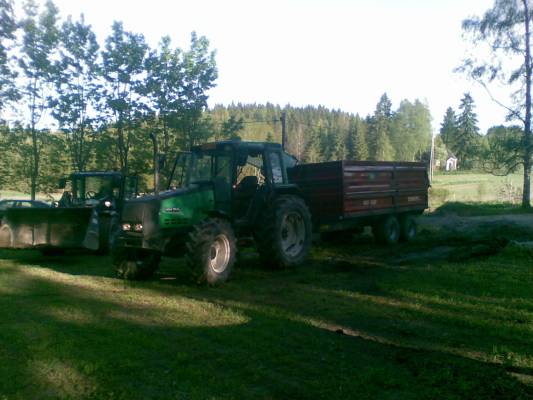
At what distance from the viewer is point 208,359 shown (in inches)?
187

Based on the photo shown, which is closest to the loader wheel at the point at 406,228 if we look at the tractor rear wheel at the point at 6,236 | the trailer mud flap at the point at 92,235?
the trailer mud flap at the point at 92,235

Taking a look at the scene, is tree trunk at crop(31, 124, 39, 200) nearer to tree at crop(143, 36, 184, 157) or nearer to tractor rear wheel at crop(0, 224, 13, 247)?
tree at crop(143, 36, 184, 157)

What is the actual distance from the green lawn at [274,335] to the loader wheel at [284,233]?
501mm

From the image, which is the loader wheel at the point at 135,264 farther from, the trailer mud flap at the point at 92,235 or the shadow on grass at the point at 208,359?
the shadow on grass at the point at 208,359

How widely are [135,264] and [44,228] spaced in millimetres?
3216

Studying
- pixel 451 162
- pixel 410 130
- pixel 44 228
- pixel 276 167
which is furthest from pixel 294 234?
pixel 451 162

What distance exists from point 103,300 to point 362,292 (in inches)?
153

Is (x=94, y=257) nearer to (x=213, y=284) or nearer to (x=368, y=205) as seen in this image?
(x=213, y=284)

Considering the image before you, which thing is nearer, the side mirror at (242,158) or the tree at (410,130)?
the side mirror at (242,158)

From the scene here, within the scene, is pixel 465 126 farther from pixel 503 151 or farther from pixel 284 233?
pixel 284 233

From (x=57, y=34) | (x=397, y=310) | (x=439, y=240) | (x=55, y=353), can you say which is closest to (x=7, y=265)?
(x=55, y=353)

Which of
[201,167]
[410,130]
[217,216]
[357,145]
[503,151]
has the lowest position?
[217,216]

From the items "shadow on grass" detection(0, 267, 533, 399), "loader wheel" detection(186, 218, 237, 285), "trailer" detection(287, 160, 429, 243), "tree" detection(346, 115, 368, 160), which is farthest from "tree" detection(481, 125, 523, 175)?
"tree" detection(346, 115, 368, 160)

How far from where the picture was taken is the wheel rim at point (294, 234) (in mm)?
10320
